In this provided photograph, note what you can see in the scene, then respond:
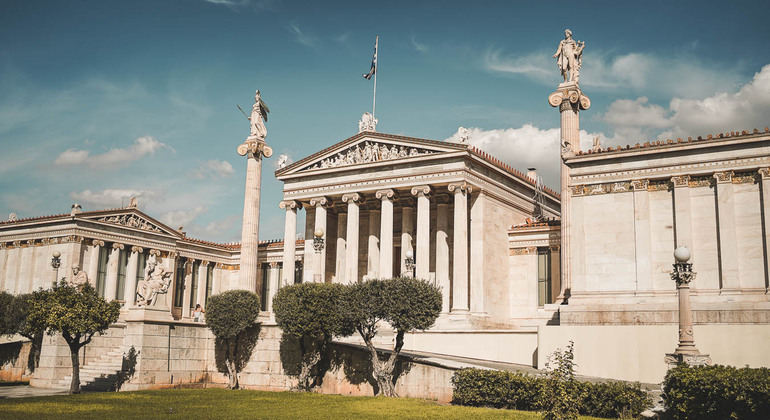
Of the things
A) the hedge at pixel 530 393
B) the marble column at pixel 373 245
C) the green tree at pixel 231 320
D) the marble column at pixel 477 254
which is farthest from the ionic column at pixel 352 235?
the hedge at pixel 530 393

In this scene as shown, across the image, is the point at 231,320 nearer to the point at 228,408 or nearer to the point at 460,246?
the point at 228,408

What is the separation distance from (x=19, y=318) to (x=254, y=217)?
15.0 meters

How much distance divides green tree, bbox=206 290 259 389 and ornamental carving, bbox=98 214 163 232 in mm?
21057

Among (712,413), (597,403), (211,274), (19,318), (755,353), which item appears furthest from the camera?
(211,274)

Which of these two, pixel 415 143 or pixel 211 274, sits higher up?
pixel 415 143

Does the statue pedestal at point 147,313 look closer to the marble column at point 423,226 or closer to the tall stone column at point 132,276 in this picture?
the marble column at point 423,226

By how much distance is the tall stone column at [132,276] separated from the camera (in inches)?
2089

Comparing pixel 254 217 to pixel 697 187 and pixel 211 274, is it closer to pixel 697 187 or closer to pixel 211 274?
pixel 211 274

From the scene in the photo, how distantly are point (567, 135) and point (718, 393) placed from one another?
67.3 ft

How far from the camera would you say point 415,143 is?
4216 cm

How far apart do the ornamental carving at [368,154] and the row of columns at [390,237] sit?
2.13 m

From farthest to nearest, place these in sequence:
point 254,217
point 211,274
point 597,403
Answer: point 211,274 → point 254,217 → point 597,403

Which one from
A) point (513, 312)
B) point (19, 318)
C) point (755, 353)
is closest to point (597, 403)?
point (755, 353)

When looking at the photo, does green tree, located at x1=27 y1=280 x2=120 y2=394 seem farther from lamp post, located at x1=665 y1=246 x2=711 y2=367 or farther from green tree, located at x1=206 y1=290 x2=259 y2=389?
lamp post, located at x1=665 y1=246 x2=711 y2=367
